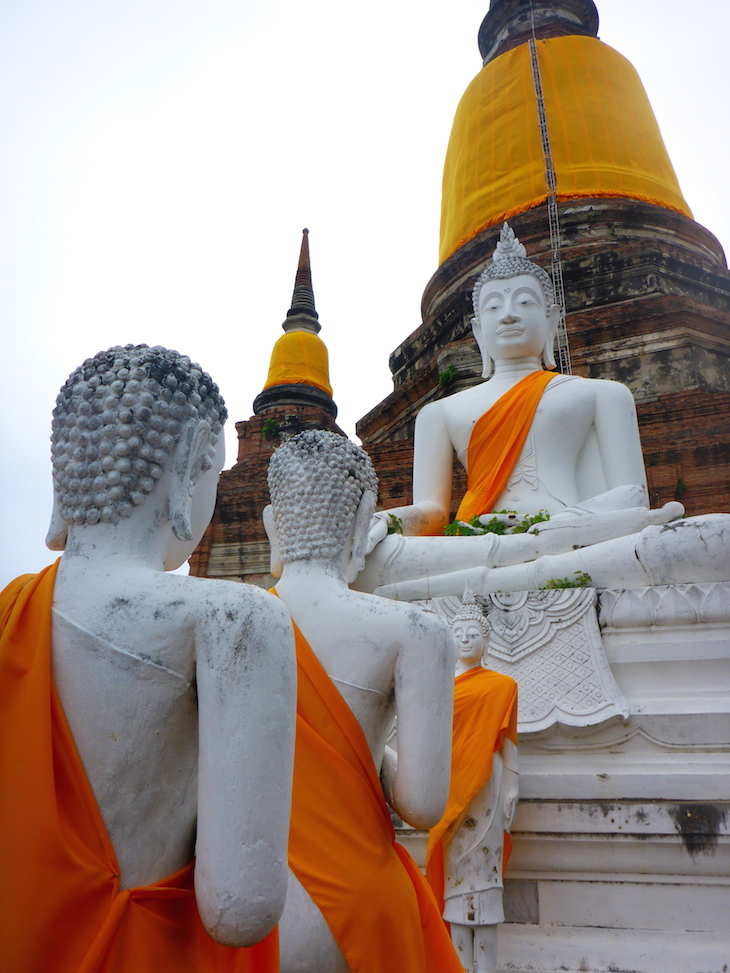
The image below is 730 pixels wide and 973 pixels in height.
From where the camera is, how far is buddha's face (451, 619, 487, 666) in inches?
141

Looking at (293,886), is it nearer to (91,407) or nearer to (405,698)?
(405,698)

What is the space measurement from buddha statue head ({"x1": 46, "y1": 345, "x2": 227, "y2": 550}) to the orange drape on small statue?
4165 millimetres

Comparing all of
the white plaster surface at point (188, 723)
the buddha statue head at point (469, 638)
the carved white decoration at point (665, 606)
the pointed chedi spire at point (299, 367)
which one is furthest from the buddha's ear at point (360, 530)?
the pointed chedi spire at point (299, 367)

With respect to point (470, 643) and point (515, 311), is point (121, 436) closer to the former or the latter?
point (470, 643)

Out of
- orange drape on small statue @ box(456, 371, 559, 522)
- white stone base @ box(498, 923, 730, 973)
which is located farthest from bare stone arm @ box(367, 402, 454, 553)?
white stone base @ box(498, 923, 730, 973)

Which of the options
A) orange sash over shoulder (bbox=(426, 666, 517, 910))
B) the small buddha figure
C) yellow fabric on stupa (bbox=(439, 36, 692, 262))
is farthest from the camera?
yellow fabric on stupa (bbox=(439, 36, 692, 262))

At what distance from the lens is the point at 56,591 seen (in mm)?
1402

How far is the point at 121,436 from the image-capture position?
58.1 inches

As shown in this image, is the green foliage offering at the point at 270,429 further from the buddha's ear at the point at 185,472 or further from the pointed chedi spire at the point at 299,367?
the buddha's ear at the point at 185,472

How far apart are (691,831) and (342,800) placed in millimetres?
1947

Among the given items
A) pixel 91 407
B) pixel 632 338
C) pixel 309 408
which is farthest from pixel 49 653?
pixel 309 408

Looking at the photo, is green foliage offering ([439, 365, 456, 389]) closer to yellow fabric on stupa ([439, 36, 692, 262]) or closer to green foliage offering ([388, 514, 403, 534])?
yellow fabric on stupa ([439, 36, 692, 262])

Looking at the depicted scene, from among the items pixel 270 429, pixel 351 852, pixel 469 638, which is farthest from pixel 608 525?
pixel 270 429

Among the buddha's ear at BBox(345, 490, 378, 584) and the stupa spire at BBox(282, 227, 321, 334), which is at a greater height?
the stupa spire at BBox(282, 227, 321, 334)
